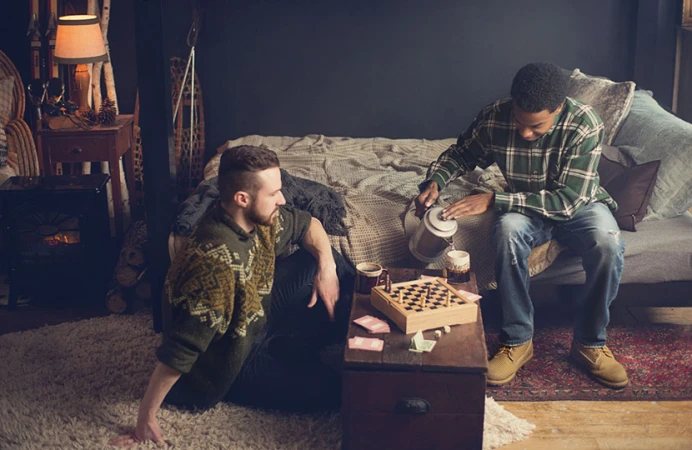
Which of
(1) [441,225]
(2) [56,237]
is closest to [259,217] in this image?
A: (1) [441,225]

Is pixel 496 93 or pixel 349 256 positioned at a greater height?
pixel 496 93

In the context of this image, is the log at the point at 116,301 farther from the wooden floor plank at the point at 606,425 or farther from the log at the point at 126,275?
the wooden floor plank at the point at 606,425

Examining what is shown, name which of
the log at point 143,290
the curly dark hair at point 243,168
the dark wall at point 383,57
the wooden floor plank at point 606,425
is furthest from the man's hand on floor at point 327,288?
the dark wall at point 383,57

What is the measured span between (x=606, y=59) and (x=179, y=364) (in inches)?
145

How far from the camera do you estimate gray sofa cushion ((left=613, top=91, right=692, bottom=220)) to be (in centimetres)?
347

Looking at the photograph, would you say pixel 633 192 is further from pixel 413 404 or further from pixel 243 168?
pixel 243 168

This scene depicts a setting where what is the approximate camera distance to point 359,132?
524cm

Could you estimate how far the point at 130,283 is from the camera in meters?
3.66

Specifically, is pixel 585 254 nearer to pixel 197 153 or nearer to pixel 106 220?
pixel 106 220

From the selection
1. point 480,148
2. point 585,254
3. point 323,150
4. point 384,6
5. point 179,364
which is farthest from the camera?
point 384,6

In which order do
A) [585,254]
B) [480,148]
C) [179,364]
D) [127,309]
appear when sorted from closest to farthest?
[179,364] < [585,254] < [480,148] < [127,309]

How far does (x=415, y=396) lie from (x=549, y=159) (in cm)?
121

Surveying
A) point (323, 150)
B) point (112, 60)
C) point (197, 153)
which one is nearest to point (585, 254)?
point (323, 150)

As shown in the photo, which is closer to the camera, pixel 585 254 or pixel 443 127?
pixel 585 254
